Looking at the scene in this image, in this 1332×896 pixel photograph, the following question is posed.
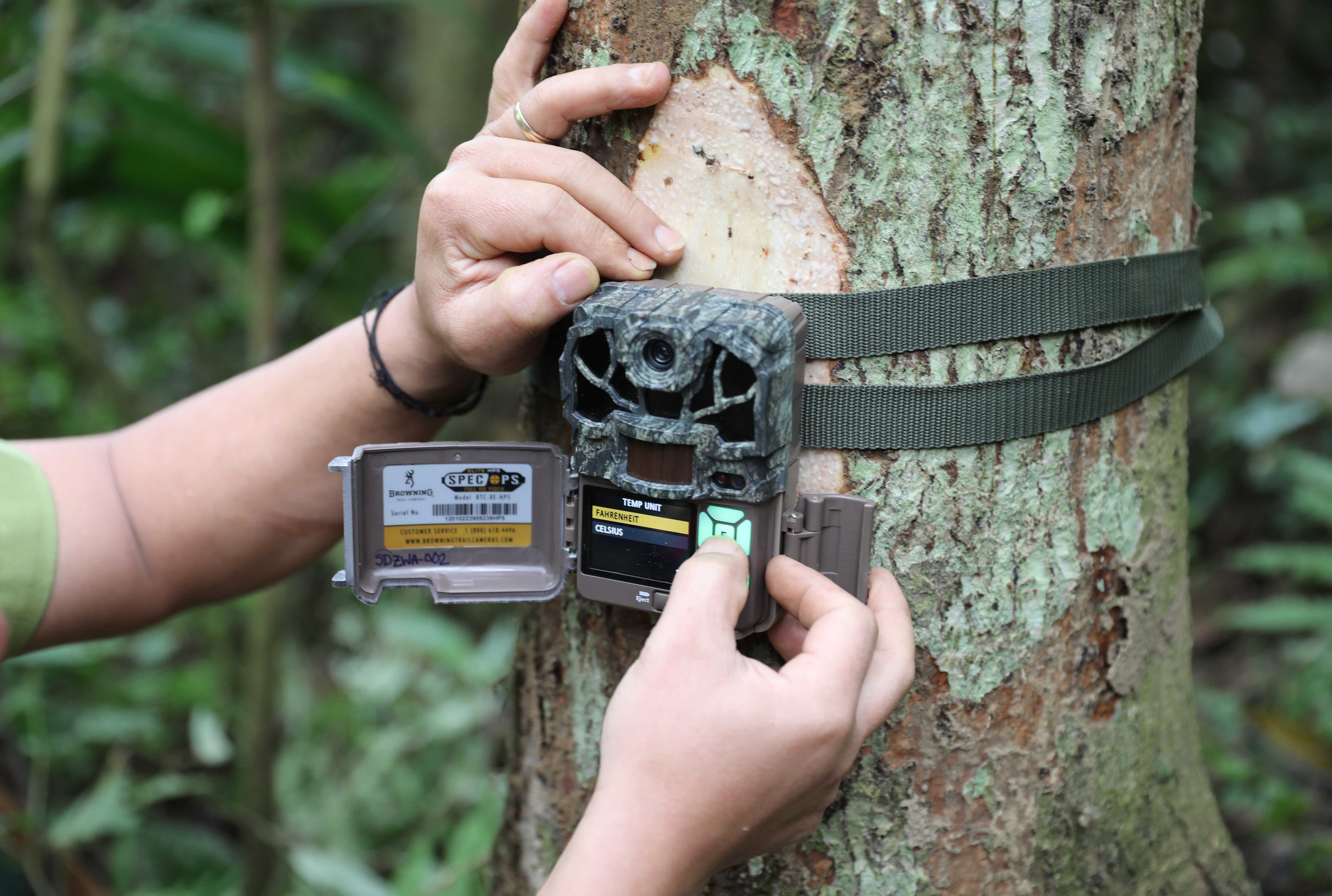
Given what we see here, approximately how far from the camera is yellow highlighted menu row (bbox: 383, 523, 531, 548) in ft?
3.35

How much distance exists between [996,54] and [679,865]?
78cm

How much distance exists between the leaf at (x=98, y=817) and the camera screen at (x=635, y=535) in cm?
229

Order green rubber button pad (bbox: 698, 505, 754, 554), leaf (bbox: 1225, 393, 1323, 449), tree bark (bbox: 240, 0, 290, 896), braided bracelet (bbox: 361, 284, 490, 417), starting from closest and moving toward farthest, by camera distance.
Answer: green rubber button pad (bbox: 698, 505, 754, 554)
braided bracelet (bbox: 361, 284, 490, 417)
tree bark (bbox: 240, 0, 290, 896)
leaf (bbox: 1225, 393, 1323, 449)

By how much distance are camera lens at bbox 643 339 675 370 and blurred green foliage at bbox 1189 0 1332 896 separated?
2.02 m

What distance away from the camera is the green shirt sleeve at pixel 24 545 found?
1235 millimetres

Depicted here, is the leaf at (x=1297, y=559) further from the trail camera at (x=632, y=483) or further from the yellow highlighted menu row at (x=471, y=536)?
the yellow highlighted menu row at (x=471, y=536)

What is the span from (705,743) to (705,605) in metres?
0.11

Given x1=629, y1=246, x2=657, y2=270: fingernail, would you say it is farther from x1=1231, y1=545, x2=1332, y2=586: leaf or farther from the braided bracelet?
x1=1231, y1=545, x2=1332, y2=586: leaf

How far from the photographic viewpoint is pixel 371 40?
21.5ft

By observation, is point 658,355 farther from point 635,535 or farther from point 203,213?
point 203,213

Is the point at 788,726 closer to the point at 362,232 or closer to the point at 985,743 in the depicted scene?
the point at 985,743

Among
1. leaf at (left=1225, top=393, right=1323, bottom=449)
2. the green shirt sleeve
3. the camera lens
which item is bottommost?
leaf at (left=1225, top=393, right=1323, bottom=449)

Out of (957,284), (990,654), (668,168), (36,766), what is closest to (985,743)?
(990,654)

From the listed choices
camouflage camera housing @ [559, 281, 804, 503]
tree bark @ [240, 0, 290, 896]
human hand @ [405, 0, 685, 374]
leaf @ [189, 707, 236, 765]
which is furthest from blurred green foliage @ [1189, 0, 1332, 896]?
leaf @ [189, 707, 236, 765]
